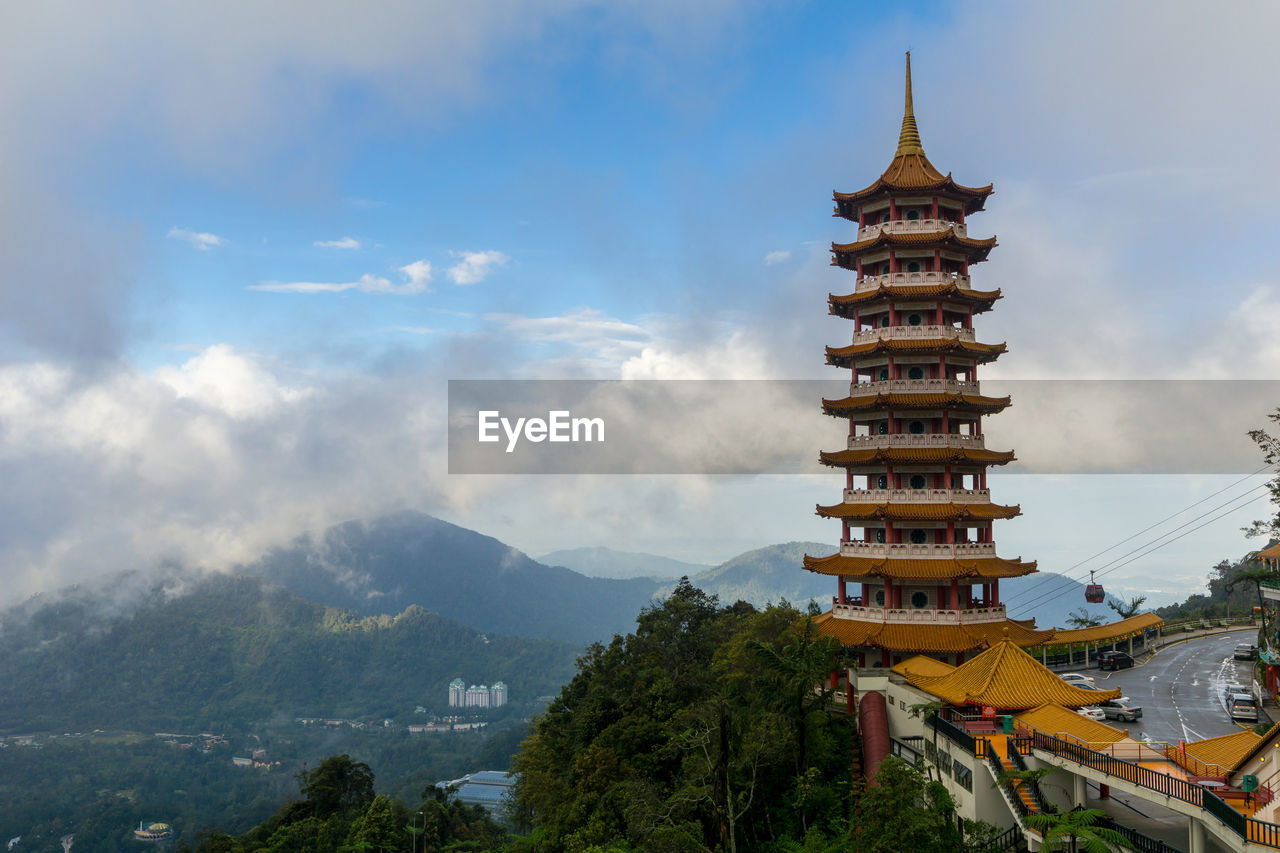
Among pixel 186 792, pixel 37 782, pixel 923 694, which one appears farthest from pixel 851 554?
pixel 37 782

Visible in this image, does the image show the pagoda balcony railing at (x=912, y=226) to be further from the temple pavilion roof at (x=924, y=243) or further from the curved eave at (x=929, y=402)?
the curved eave at (x=929, y=402)

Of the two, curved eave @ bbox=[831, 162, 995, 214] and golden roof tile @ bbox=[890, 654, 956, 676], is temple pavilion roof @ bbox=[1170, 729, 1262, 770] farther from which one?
curved eave @ bbox=[831, 162, 995, 214]

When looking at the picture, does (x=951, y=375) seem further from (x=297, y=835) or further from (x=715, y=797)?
(x=297, y=835)

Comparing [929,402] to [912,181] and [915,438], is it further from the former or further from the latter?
[912,181]

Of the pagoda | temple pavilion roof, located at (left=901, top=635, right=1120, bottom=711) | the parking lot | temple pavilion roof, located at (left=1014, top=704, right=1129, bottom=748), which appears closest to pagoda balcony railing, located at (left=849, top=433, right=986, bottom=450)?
the pagoda

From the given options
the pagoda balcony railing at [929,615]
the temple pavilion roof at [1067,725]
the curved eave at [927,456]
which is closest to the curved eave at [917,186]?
the curved eave at [927,456]

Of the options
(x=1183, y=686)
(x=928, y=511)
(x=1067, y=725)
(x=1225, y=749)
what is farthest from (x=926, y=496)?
(x=1225, y=749)
